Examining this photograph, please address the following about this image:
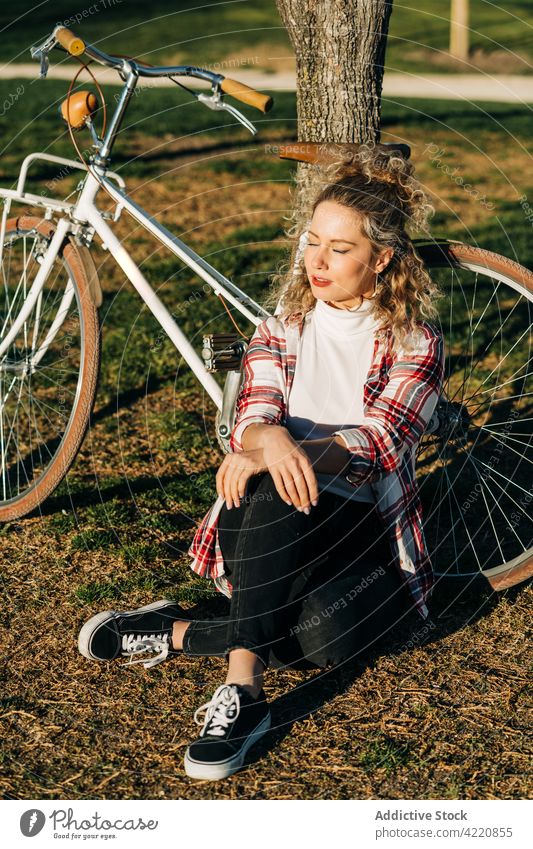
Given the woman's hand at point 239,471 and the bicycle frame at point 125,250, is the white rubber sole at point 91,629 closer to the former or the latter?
the woman's hand at point 239,471

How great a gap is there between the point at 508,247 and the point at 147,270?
8.80 ft

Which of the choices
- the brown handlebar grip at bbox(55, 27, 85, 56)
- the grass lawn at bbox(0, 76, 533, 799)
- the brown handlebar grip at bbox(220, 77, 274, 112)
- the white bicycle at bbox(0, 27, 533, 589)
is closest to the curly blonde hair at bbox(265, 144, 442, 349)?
the white bicycle at bbox(0, 27, 533, 589)

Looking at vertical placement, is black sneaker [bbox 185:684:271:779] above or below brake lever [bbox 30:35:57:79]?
below

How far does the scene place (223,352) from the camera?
3.46 metres

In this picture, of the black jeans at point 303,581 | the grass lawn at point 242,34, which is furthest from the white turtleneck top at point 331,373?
the grass lawn at point 242,34

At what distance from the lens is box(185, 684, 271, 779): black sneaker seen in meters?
2.66

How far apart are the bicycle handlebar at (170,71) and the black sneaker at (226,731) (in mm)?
1887

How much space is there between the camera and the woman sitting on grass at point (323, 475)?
9.16 ft

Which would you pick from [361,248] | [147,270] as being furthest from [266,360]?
[147,270]

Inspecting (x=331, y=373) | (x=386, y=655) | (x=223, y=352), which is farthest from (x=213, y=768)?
(x=223, y=352)

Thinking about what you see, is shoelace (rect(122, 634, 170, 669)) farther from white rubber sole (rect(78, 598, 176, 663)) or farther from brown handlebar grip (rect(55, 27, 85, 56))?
brown handlebar grip (rect(55, 27, 85, 56))

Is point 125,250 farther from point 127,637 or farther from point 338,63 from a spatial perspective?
point 127,637

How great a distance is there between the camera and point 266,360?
3.13 metres

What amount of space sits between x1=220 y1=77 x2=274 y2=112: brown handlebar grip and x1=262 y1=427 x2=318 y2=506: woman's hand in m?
1.23
